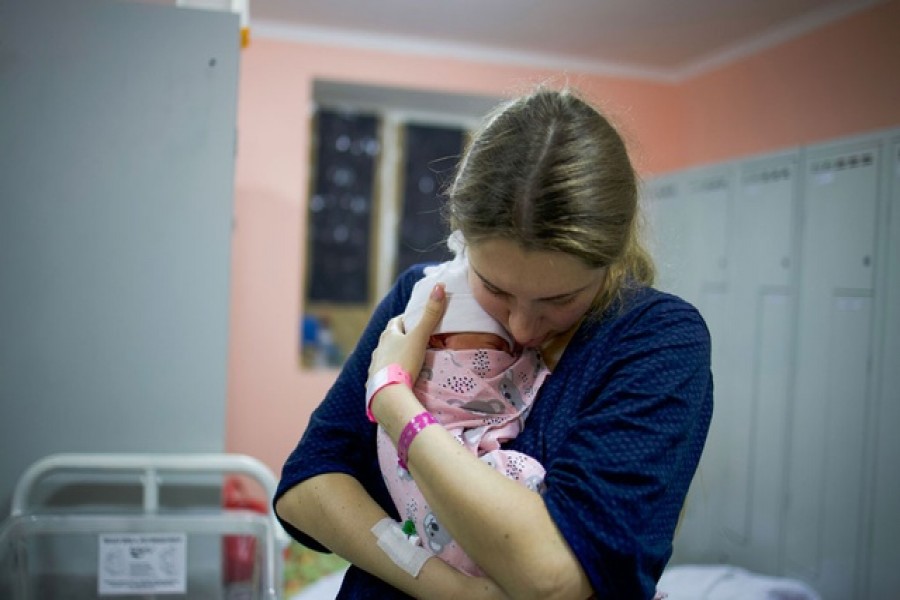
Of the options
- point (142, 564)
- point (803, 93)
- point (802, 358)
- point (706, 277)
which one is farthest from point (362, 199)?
point (142, 564)

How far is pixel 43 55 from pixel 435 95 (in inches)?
130

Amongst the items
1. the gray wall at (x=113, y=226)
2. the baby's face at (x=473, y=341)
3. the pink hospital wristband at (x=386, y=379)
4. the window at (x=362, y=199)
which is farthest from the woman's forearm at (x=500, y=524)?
the window at (x=362, y=199)

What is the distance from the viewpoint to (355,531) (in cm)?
101

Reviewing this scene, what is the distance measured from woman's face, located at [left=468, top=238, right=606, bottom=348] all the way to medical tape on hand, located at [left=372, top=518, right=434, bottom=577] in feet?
0.98

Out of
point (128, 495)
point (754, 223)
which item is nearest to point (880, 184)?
point (754, 223)

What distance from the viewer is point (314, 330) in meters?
4.88

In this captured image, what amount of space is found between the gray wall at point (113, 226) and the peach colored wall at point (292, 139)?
206 centimetres

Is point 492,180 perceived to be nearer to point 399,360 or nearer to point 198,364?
point 399,360

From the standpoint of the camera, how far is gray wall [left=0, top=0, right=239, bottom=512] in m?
1.64

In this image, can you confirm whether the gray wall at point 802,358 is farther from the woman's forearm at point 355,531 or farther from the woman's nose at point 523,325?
the woman's forearm at point 355,531

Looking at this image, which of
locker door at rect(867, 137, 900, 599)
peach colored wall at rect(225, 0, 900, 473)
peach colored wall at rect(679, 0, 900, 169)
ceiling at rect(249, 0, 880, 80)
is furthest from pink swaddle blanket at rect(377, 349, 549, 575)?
ceiling at rect(249, 0, 880, 80)

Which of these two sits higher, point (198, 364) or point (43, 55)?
point (43, 55)

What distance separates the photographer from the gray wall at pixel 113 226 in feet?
5.37

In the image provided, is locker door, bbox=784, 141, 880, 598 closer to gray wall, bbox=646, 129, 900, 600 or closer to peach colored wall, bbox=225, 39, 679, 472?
gray wall, bbox=646, 129, 900, 600
